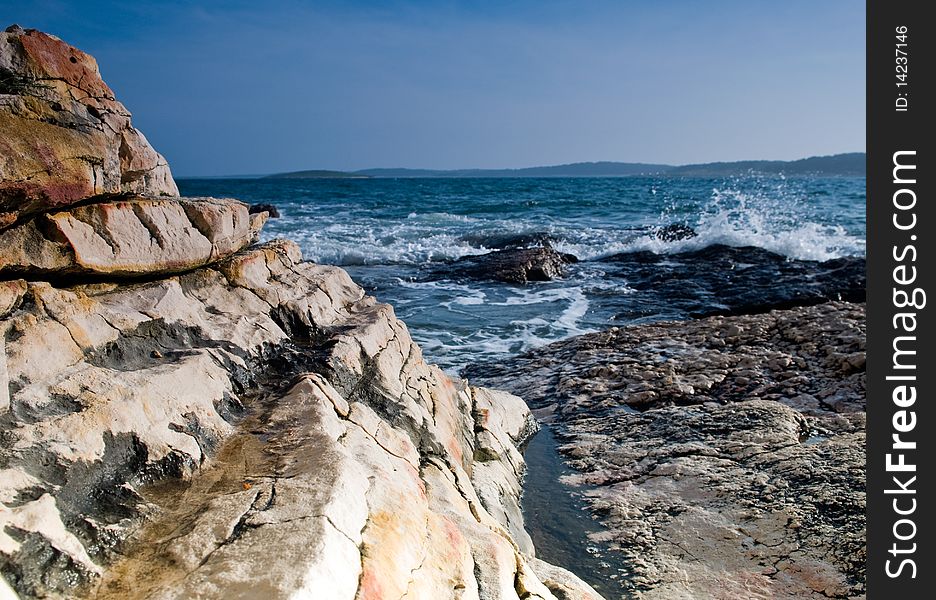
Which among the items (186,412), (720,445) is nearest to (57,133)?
(186,412)

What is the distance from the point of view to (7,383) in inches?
111

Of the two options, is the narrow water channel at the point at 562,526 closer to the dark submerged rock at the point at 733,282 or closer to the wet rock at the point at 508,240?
the dark submerged rock at the point at 733,282

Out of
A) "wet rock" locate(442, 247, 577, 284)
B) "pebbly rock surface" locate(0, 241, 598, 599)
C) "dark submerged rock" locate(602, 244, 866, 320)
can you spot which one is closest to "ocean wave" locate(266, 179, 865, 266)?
"dark submerged rock" locate(602, 244, 866, 320)

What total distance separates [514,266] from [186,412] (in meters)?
14.2

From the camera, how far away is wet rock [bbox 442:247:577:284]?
16.7 metres

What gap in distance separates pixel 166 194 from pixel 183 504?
9.29 ft

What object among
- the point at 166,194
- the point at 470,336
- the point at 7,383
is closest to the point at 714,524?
the point at 7,383

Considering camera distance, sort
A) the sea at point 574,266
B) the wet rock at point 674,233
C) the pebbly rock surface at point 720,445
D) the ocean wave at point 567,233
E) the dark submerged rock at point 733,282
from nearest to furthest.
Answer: the pebbly rock surface at point 720,445
the sea at point 574,266
the dark submerged rock at point 733,282
the ocean wave at point 567,233
the wet rock at point 674,233

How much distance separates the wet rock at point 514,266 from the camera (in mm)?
16734

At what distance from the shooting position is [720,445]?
577 centimetres

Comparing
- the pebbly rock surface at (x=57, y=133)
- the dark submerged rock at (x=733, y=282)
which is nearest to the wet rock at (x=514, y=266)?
the dark submerged rock at (x=733, y=282)

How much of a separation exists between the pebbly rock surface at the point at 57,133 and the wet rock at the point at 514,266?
12.7 m

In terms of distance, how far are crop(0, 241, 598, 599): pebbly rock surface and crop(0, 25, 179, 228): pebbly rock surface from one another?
1.89 feet

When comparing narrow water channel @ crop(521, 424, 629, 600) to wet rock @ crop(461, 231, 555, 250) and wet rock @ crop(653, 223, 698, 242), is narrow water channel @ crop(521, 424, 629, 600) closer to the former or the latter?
wet rock @ crop(461, 231, 555, 250)
